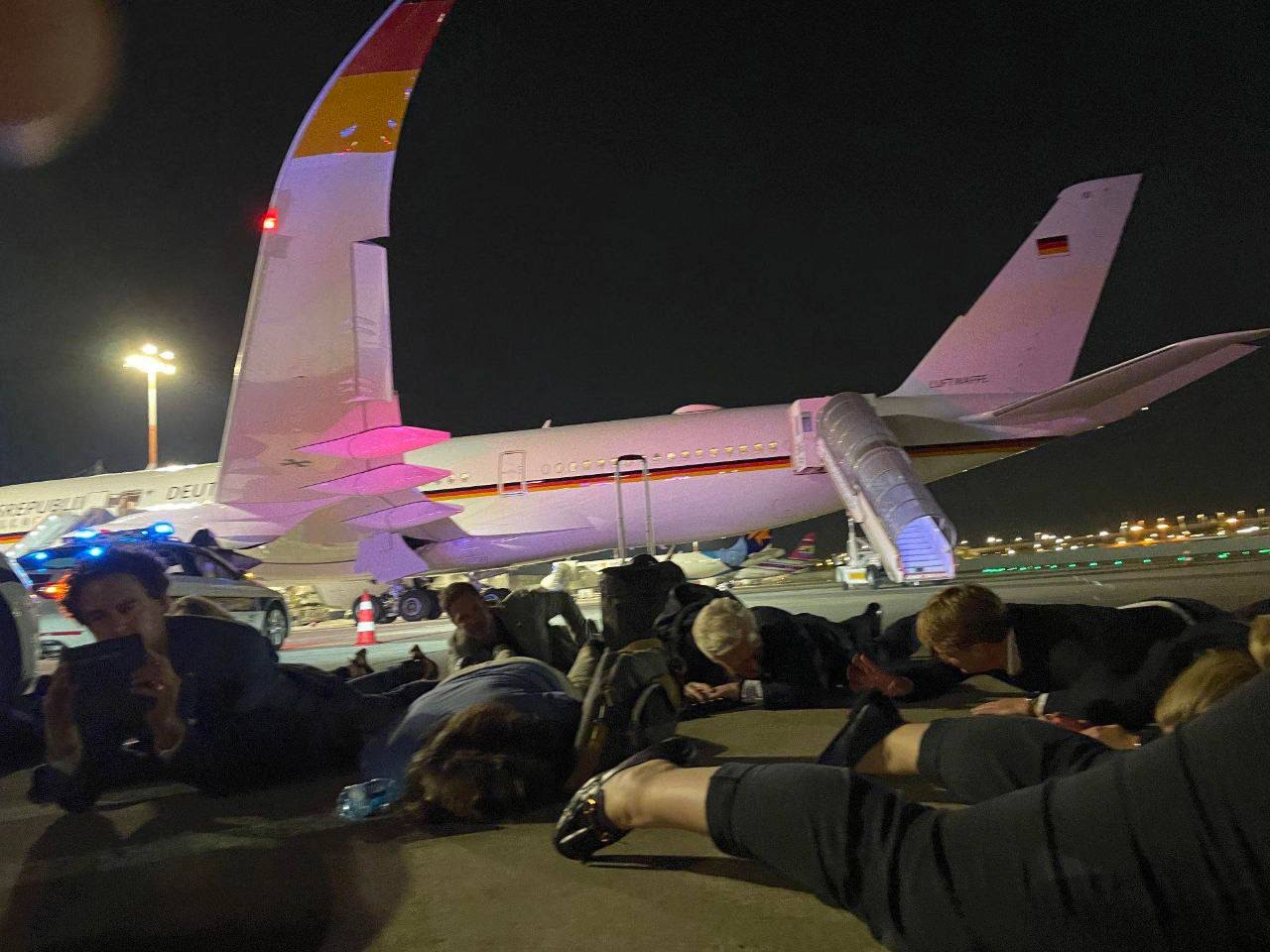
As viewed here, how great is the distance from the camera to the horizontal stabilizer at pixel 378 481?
1166cm

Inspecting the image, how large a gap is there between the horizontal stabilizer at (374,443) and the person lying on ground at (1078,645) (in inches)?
318

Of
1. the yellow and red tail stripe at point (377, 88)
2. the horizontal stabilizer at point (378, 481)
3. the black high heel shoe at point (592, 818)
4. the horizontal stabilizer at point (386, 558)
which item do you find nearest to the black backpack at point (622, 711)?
the black high heel shoe at point (592, 818)

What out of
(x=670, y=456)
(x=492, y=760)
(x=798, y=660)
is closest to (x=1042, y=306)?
(x=670, y=456)

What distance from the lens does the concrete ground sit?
1.69m

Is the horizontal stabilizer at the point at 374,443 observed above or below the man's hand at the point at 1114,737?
above

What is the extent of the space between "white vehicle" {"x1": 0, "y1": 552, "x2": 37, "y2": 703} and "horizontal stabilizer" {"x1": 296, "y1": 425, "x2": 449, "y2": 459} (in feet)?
22.2

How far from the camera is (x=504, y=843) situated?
2268 mm

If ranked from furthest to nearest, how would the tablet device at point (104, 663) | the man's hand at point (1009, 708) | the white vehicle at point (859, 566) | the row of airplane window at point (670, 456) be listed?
the white vehicle at point (859, 566)
the row of airplane window at point (670, 456)
the man's hand at point (1009, 708)
the tablet device at point (104, 663)

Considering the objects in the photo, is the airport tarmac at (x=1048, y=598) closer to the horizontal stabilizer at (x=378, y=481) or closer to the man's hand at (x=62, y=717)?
the horizontal stabilizer at (x=378, y=481)

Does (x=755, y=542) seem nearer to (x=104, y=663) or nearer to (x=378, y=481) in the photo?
(x=378, y=481)

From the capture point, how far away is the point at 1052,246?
42.8 ft

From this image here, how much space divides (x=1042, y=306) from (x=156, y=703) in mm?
14172

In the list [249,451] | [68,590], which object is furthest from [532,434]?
[68,590]

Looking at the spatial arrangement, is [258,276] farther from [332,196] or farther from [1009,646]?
[1009,646]
